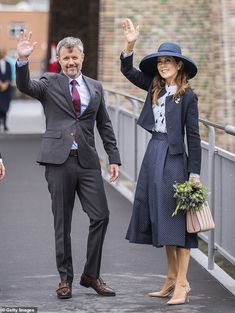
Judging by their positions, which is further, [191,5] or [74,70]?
[191,5]

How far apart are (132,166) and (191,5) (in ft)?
17.5

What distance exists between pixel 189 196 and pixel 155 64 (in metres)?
1.02

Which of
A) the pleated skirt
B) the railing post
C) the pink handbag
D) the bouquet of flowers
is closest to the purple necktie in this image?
the pleated skirt

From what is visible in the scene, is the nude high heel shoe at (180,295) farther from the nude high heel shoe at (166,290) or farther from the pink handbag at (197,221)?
the pink handbag at (197,221)

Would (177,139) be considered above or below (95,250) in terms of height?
above

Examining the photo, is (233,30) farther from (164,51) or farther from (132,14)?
→ (164,51)

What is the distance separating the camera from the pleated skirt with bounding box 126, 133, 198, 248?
29.5 feet

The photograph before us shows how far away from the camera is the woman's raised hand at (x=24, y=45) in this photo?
8789 mm

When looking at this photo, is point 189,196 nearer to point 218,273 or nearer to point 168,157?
point 168,157

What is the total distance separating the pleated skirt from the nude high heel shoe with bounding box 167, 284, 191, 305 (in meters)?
0.29

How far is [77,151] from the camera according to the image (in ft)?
30.0

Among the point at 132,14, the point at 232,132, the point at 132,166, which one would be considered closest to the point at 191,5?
the point at 132,14

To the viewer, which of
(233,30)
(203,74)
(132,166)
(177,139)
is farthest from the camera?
(203,74)

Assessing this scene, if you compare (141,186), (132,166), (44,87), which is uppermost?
(44,87)
